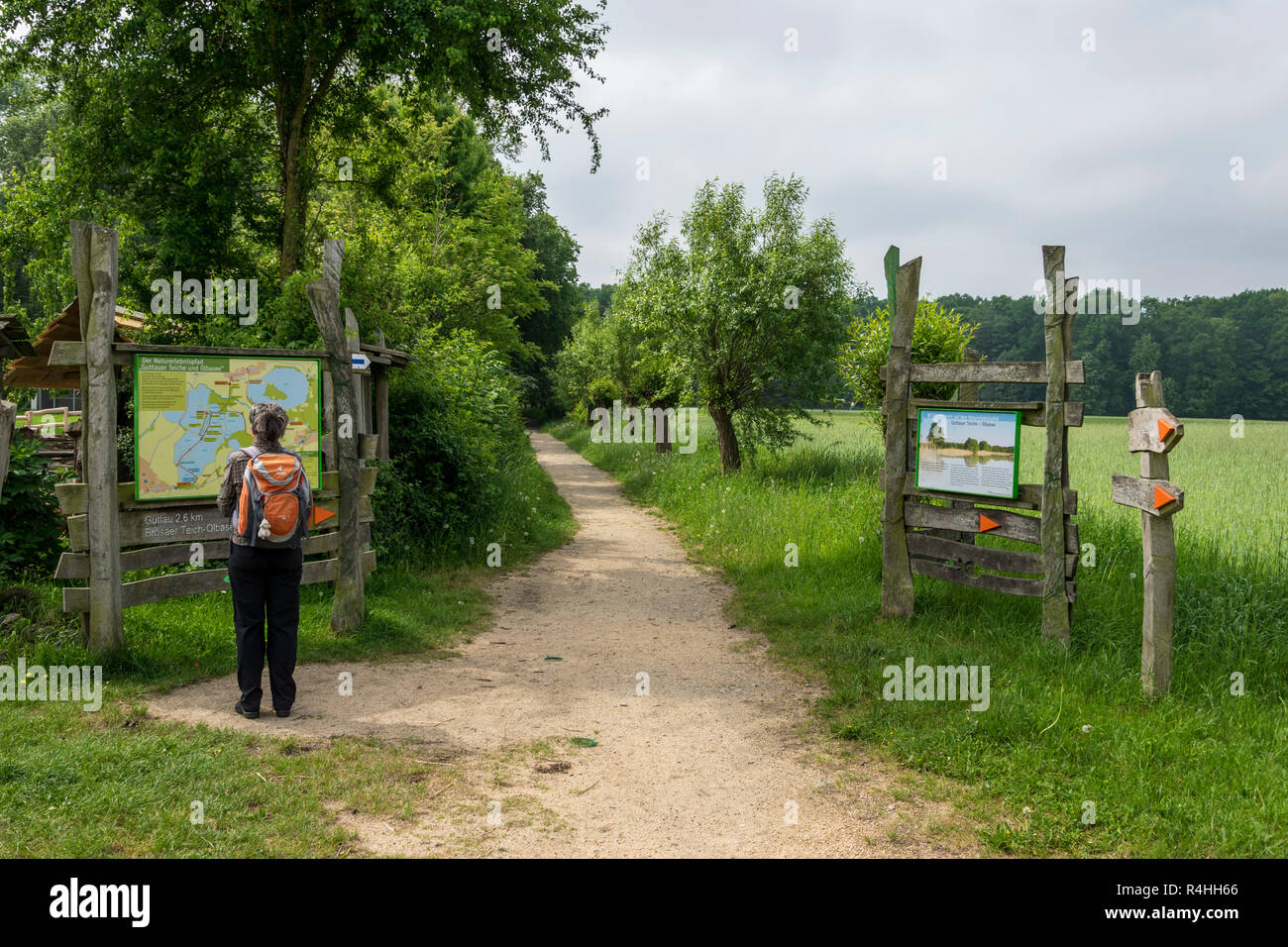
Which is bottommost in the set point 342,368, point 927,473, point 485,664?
point 485,664

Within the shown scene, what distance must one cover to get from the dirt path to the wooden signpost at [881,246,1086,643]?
1955 mm

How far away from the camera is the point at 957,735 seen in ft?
18.6

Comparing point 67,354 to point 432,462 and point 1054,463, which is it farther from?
point 1054,463

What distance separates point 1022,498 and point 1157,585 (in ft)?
5.01

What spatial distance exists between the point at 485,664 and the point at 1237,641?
21.2 feet

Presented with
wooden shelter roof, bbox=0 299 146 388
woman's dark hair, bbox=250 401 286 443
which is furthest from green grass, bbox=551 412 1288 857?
wooden shelter roof, bbox=0 299 146 388

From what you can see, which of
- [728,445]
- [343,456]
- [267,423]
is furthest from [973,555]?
[728,445]

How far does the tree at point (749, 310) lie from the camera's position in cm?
1919

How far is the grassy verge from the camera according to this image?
14.0 feet

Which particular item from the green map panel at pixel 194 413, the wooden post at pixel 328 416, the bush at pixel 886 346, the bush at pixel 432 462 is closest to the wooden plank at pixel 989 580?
the wooden post at pixel 328 416

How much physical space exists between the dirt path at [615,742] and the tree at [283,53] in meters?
7.29

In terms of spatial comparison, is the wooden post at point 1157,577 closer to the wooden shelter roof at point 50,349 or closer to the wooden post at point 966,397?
the wooden post at point 966,397
